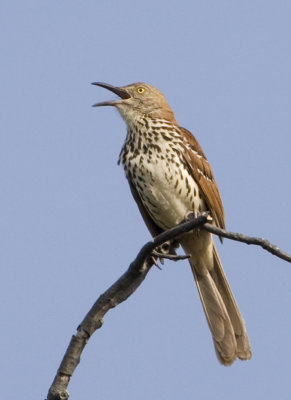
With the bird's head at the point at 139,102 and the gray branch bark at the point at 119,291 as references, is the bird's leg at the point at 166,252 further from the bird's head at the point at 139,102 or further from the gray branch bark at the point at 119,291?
the bird's head at the point at 139,102

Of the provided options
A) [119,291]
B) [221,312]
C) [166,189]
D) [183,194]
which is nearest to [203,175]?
[183,194]

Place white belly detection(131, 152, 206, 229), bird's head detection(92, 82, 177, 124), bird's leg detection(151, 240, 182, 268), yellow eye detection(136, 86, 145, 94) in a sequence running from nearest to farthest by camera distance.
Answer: bird's leg detection(151, 240, 182, 268)
white belly detection(131, 152, 206, 229)
bird's head detection(92, 82, 177, 124)
yellow eye detection(136, 86, 145, 94)

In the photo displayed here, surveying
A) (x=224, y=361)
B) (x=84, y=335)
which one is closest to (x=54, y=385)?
(x=84, y=335)

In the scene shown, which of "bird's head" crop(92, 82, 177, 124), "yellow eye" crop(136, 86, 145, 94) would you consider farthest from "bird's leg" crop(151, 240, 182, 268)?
"yellow eye" crop(136, 86, 145, 94)

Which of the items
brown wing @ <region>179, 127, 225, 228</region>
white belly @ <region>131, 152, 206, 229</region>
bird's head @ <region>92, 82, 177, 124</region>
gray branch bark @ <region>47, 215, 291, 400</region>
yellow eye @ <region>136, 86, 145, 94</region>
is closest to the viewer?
gray branch bark @ <region>47, 215, 291, 400</region>

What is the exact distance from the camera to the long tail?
6.18 meters

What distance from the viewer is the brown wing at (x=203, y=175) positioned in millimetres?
6277

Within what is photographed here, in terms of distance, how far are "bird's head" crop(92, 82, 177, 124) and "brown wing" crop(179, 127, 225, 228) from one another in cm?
48

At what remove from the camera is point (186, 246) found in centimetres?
659

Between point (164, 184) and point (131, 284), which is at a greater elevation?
point (164, 184)

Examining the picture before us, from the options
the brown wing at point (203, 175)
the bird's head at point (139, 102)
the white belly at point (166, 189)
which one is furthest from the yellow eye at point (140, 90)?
the white belly at point (166, 189)

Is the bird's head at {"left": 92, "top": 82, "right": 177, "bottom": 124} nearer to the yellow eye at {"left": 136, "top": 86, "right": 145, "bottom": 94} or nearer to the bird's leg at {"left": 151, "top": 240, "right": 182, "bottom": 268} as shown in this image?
the yellow eye at {"left": 136, "top": 86, "right": 145, "bottom": 94}

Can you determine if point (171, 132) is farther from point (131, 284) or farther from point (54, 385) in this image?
point (54, 385)

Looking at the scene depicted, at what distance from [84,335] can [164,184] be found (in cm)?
210
